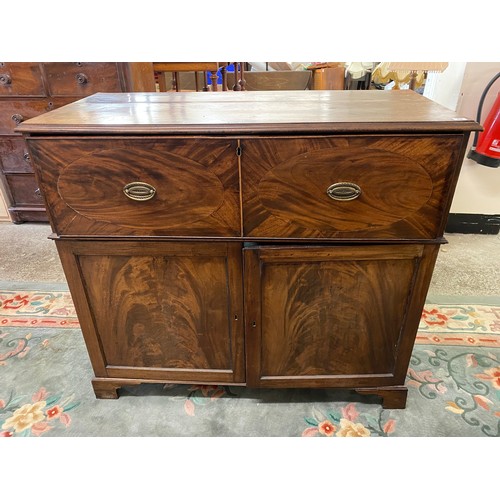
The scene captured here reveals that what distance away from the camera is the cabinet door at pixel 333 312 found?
970mm

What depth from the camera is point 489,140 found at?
1723mm

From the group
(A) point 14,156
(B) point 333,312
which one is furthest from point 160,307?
(A) point 14,156

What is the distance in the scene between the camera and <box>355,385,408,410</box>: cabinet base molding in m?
1.17

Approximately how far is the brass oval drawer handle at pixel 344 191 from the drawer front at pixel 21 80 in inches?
70.6

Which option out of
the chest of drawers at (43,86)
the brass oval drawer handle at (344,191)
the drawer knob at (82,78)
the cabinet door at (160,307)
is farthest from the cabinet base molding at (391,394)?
the drawer knob at (82,78)

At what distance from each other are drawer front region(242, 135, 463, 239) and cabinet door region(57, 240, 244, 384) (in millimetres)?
163

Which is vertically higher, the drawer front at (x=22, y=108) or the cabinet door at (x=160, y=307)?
the drawer front at (x=22, y=108)

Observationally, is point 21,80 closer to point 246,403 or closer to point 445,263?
point 246,403

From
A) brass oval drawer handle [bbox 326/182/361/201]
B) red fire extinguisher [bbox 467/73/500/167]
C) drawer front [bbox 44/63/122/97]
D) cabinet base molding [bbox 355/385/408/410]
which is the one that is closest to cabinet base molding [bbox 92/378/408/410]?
cabinet base molding [bbox 355/385/408/410]

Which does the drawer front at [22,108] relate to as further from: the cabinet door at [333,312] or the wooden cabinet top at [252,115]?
the cabinet door at [333,312]

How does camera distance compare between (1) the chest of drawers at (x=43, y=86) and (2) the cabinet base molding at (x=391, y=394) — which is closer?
(2) the cabinet base molding at (x=391, y=394)

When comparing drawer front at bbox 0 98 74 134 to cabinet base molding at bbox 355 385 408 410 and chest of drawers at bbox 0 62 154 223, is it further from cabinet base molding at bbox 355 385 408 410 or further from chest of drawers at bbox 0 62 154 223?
cabinet base molding at bbox 355 385 408 410

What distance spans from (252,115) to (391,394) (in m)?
0.92
